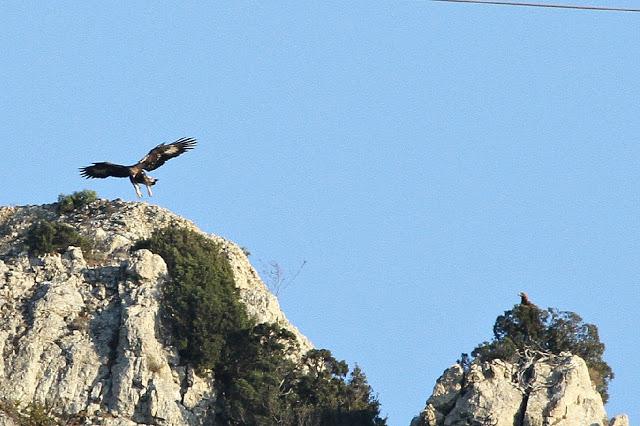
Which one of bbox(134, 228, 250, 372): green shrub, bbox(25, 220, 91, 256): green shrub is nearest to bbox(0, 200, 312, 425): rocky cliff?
bbox(25, 220, 91, 256): green shrub

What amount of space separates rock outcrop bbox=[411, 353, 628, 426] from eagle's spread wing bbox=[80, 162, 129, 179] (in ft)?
42.2

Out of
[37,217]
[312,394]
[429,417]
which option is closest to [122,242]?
[37,217]

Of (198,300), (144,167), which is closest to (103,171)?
(144,167)

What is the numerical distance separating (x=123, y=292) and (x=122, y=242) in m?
5.75

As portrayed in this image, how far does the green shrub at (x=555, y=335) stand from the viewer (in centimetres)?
7738

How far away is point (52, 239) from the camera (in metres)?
82.6

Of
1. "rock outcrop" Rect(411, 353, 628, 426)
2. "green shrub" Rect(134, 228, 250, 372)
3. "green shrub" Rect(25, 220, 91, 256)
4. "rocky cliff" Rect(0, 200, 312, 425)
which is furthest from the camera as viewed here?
"green shrub" Rect(25, 220, 91, 256)

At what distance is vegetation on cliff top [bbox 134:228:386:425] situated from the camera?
247ft

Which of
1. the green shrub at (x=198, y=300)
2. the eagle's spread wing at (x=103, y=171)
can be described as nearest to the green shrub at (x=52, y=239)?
the green shrub at (x=198, y=300)

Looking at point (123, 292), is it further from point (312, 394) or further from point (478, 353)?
point (478, 353)

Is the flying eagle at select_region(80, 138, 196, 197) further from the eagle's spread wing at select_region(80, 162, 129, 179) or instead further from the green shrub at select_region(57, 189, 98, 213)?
the green shrub at select_region(57, 189, 98, 213)

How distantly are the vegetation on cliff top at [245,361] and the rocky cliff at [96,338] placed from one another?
0.70m

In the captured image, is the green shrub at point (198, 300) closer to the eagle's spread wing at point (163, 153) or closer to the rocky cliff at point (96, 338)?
the rocky cliff at point (96, 338)

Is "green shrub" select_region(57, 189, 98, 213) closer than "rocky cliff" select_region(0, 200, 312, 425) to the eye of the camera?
No
